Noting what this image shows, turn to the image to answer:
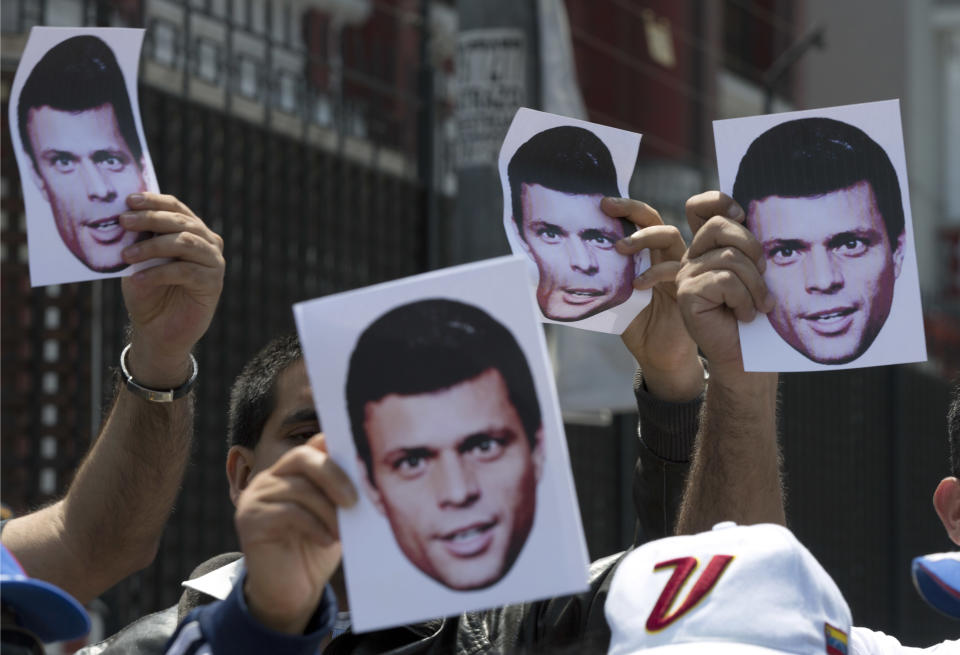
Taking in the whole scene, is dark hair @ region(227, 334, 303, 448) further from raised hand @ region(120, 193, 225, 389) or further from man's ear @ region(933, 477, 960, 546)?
man's ear @ region(933, 477, 960, 546)

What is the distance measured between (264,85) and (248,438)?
3.58 meters

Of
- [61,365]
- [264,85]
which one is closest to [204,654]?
[61,365]

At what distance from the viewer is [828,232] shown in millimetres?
2305

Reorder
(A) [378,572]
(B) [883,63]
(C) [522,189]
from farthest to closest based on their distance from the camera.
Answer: (B) [883,63]
(C) [522,189]
(A) [378,572]

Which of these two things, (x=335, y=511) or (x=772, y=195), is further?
(x=772, y=195)

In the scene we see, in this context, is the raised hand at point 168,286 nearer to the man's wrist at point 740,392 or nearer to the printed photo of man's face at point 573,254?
the printed photo of man's face at point 573,254

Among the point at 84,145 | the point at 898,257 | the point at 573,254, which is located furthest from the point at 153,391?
the point at 898,257

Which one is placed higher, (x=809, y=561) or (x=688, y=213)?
(x=688, y=213)

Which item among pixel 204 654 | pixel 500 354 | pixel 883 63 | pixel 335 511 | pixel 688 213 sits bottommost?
pixel 204 654

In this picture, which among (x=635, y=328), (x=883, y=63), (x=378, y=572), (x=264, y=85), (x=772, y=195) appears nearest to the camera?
(x=378, y=572)

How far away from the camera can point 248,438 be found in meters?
2.52

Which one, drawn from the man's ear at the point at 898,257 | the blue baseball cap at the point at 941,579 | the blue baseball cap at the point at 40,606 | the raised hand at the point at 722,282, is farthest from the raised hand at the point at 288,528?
the man's ear at the point at 898,257

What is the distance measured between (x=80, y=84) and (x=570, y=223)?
0.84m

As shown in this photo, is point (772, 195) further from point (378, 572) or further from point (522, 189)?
point (378, 572)
